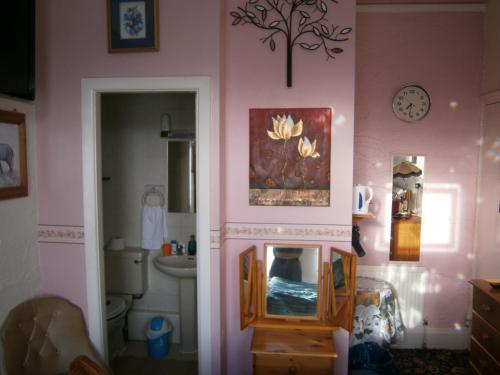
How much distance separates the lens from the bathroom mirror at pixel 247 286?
6.99ft

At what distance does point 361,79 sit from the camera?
290cm

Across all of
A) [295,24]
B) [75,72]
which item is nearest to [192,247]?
[75,72]

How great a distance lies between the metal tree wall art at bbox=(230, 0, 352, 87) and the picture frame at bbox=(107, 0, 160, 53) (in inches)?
18.9

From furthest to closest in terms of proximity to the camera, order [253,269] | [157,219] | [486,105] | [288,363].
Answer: [157,219], [486,105], [253,269], [288,363]

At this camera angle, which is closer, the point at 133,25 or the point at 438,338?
the point at 133,25

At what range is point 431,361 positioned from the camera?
286 cm

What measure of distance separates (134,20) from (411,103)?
2.06m

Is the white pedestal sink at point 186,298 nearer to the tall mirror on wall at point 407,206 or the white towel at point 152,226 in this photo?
the white towel at point 152,226

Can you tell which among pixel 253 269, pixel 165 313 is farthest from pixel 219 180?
pixel 165 313

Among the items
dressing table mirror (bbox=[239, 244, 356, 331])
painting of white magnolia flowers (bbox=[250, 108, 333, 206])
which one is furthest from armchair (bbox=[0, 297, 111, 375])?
painting of white magnolia flowers (bbox=[250, 108, 333, 206])

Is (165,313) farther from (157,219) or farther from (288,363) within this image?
(288,363)

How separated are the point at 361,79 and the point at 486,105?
0.93 m

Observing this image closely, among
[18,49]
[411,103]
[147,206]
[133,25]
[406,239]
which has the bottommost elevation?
[406,239]

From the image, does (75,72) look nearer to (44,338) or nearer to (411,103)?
(44,338)
